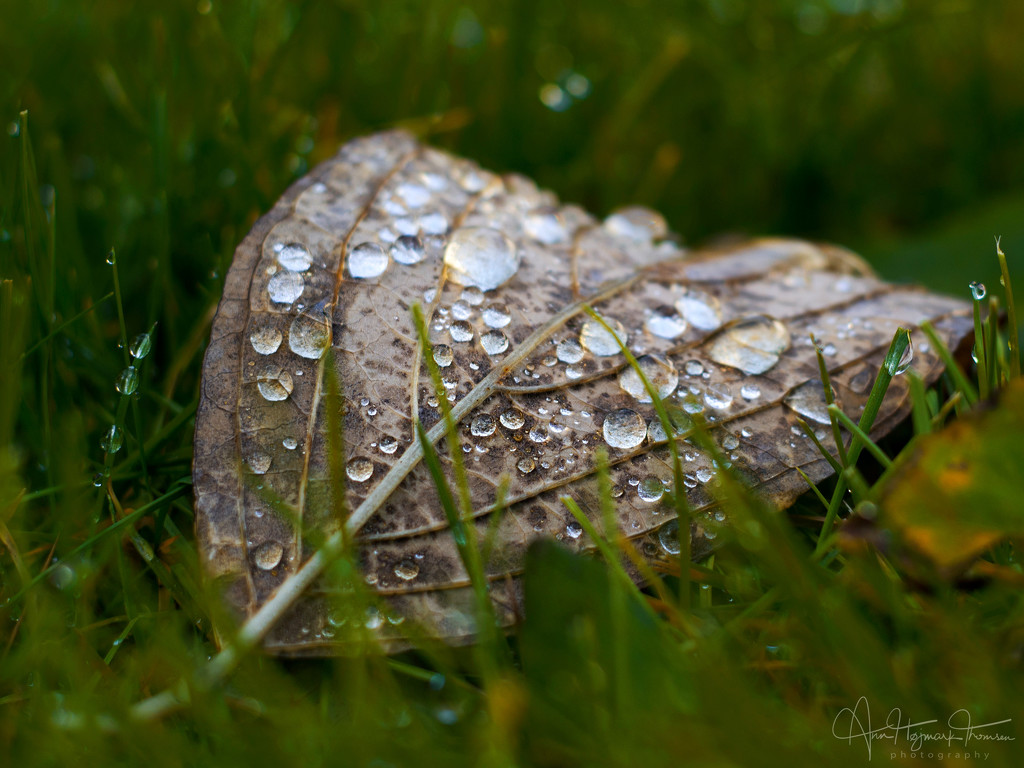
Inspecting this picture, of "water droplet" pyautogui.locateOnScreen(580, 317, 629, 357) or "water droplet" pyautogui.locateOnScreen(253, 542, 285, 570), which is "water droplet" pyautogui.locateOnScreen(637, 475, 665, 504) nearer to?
"water droplet" pyautogui.locateOnScreen(580, 317, 629, 357)

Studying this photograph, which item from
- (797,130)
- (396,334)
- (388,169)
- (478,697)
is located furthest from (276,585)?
(797,130)

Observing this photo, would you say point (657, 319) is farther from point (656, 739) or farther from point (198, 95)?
point (198, 95)

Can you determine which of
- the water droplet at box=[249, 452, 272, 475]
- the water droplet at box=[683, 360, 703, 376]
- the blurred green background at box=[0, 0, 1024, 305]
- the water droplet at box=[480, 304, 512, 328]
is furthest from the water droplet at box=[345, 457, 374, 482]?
the blurred green background at box=[0, 0, 1024, 305]

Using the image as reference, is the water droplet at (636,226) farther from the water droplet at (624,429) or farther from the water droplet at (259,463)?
the water droplet at (259,463)

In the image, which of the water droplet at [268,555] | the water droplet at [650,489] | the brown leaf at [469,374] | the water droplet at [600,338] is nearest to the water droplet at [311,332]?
the brown leaf at [469,374]

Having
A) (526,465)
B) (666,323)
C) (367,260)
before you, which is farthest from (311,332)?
(666,323)

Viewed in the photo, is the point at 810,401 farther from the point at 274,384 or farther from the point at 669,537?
the point at 274,384
